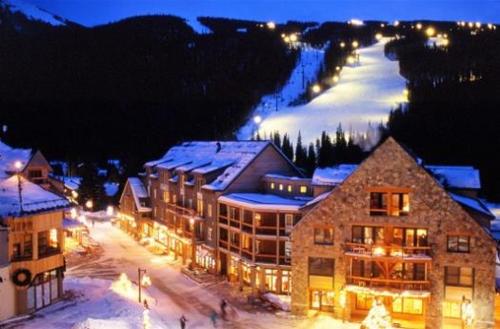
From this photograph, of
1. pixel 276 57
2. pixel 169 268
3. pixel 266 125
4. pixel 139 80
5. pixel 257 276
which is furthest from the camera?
pixel 276 57

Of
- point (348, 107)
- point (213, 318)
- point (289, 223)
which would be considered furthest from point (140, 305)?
point (348, 107)

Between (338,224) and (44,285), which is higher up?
(338,224)

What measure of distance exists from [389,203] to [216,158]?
1004 inches

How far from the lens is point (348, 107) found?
424 ft

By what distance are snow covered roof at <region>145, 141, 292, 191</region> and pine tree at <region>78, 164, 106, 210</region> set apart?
76.1 ft

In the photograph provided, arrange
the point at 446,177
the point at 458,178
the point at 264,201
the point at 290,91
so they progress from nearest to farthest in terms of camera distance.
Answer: the point at 446,177 → the point at 458,178 → the point at 264,201 → the point at 290,91

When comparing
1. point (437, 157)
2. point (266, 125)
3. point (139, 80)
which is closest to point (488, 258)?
point (437, 157)

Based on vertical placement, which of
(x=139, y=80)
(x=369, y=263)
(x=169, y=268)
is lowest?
(x=169, y=268)

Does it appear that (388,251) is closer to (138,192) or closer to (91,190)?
(138,192)

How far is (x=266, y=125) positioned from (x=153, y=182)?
6757 cm

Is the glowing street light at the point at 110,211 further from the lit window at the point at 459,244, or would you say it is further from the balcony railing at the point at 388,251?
the lit window at the point at 459,244

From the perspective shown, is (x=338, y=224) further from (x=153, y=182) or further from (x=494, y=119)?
(x=494, y=119)

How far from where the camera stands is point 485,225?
36469mm

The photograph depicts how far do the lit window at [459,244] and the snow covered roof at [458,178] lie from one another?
16.0 ft
